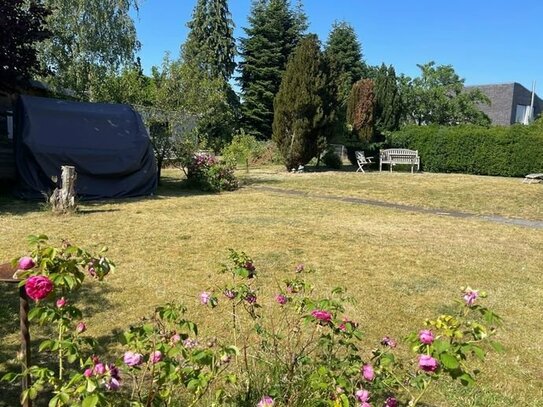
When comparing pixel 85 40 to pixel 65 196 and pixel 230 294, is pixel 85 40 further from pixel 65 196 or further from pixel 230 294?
pixel 230 294

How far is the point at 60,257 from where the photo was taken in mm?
1766

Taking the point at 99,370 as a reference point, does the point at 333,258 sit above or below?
below

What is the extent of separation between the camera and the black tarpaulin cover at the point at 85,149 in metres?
10.7

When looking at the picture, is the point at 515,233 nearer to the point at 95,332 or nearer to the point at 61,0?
the point at 95,332

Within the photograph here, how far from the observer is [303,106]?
18344mm

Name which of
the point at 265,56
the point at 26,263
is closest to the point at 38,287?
the point at 26,263

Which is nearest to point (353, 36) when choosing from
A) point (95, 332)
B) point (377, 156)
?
point (377, 156)

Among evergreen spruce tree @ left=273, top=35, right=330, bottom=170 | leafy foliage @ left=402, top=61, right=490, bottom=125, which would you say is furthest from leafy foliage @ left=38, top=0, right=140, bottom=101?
leafy foliage @ left=402, top=61, right=490, bottom=125

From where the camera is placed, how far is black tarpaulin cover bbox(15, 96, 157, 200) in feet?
35.2

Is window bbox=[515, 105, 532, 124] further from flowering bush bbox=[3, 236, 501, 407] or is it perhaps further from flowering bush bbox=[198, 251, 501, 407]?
flowering bush bbox=[3, 236, 501, 407]

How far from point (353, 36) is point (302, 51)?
848 inches

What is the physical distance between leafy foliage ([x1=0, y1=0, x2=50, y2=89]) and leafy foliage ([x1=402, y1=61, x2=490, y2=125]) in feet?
76.6

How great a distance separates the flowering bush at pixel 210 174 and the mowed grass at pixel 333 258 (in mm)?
1945

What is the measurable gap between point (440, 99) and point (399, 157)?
34.9ft
